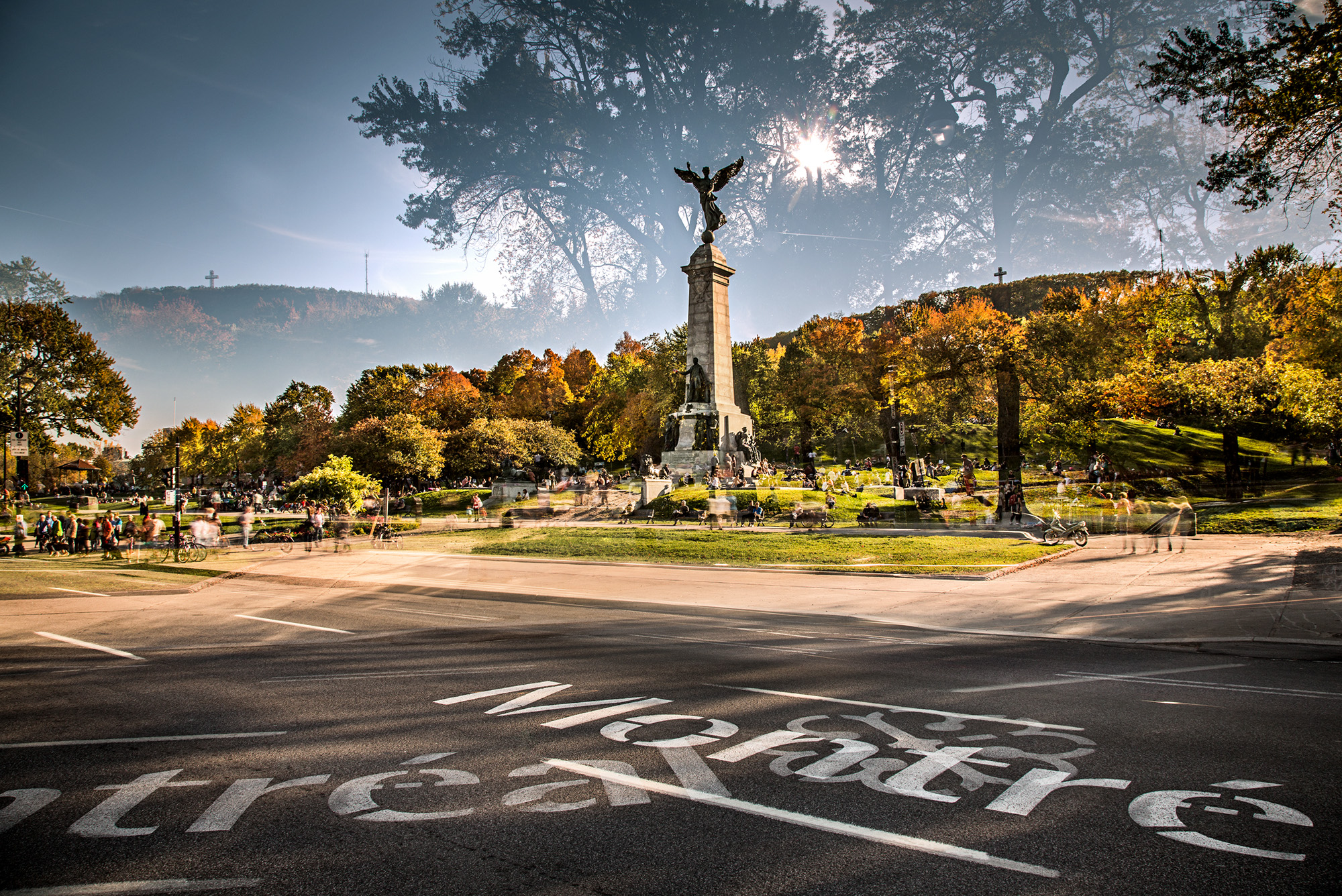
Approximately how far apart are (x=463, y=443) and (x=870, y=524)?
32518 mm

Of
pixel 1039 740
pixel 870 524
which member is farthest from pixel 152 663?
pixel 870 524

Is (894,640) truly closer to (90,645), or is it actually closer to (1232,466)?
(90,645)

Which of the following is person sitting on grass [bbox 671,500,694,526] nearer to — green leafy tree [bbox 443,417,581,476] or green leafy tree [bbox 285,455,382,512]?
green leafy tree [bbox 285,455,382,512]

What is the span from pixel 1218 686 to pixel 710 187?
116 ft

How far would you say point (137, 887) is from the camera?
116 inches

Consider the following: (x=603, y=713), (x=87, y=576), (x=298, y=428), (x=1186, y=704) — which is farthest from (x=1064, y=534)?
(x=298, y=428)

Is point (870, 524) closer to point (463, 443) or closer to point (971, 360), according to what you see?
point (971, 360)

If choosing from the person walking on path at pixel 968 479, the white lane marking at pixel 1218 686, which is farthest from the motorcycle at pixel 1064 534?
the white lane marking at pixel 1218 686

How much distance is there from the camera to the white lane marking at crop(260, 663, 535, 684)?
674 cm

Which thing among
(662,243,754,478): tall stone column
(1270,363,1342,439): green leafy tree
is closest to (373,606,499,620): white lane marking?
(662,243,754,478): tall stone column

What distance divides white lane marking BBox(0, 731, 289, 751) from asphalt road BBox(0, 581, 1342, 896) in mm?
29

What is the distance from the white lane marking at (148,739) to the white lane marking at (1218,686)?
7.31m

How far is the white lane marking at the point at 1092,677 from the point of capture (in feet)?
19.8

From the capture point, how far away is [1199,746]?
4457 millimetres
